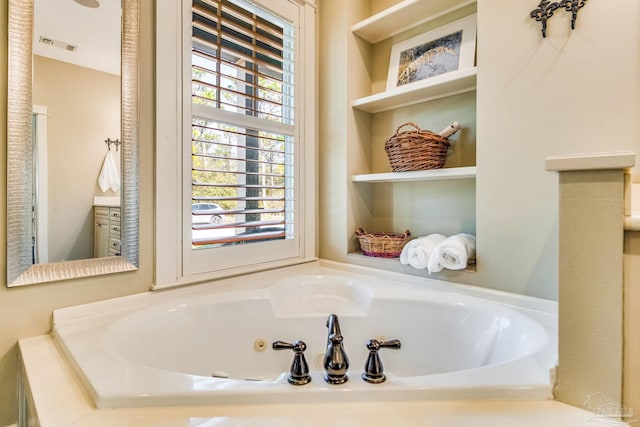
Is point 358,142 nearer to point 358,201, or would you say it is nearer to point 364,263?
point 358,201

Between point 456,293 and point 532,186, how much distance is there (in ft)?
1.76

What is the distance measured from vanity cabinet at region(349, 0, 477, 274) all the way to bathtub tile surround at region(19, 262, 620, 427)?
0.35 metres

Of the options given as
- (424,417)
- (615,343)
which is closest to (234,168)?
(424,417)

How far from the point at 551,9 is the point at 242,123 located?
1.34 meters

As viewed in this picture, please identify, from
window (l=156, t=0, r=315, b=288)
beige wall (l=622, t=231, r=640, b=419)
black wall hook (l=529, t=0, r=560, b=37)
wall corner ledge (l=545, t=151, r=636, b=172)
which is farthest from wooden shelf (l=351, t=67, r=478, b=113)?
beige wall (l=622, t=231, r=640, b=419)

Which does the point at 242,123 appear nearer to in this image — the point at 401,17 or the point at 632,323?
the point at 401,17

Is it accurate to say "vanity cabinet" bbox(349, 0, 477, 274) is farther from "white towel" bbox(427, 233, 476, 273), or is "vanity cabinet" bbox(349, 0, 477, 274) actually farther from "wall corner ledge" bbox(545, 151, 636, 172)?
"wall corner ledge" bbox(545, 151, 636, 172)

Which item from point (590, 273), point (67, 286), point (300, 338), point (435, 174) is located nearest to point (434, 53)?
point (435, 174)

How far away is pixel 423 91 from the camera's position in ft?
5.51

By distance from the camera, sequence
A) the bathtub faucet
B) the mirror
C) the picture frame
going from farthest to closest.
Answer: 1. the picture frame
2. the mirror
3. the bathtub faucet

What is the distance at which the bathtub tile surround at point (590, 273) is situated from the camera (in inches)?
25.9

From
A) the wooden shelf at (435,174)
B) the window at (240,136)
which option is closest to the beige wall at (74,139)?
the window at (240,136)

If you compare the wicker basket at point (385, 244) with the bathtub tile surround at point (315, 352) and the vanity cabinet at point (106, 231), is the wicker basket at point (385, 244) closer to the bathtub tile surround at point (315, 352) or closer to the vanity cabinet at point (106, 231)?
the bathtub tile surround at point (315, 352)

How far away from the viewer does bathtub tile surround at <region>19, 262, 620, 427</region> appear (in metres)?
0.67
